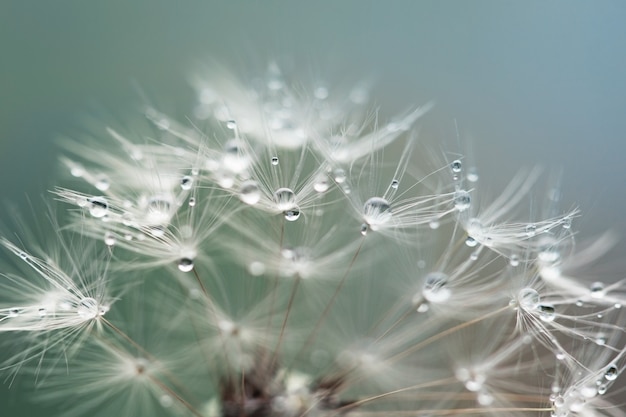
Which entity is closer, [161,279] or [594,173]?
[161,279]

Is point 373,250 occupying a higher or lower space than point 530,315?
higher

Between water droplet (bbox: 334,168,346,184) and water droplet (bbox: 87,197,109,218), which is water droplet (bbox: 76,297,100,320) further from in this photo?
water droplet (bbox: 334,168,346,184)

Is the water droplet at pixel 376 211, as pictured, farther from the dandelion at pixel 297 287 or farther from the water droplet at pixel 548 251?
the water droplet at pixel 548 251

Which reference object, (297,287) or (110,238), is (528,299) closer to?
(297,287)

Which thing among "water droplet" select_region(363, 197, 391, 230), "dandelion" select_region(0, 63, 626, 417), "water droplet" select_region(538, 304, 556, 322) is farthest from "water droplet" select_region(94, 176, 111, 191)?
"water droplet" select_region(538, 304, 556, 322)

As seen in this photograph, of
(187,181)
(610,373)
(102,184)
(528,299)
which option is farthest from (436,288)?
(102,184)

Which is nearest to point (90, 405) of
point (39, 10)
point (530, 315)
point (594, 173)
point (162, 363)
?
point (162, 363)

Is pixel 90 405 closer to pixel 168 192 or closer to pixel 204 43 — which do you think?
pixel 168 192
